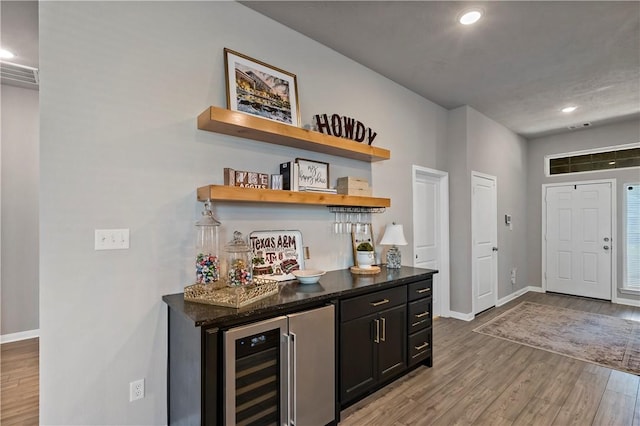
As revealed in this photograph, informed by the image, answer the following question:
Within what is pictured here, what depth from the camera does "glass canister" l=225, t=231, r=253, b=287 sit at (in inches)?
78.1

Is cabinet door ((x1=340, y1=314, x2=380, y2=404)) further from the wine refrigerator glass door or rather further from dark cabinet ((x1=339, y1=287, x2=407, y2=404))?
the wine refrigerator glass door

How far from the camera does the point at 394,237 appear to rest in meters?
3.17

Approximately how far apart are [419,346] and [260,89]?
8.40 feet

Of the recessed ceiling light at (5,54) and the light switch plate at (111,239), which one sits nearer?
the light switch plate at (111,239)

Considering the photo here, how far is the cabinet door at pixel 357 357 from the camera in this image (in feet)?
7.14

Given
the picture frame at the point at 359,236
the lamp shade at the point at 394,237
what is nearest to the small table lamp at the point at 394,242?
the lamp shade at the point at 394,237

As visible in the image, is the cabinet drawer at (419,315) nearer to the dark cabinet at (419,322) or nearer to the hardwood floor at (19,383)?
the dark cabinet at (419,322)

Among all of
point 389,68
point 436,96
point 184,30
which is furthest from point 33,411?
point 436,96

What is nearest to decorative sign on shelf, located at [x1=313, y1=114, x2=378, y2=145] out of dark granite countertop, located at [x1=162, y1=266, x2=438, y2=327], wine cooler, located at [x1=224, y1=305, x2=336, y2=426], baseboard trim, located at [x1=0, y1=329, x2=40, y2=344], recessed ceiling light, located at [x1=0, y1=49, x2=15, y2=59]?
dark granite countertop, located at [x1=162, y1=266, x2=438, y2=327]

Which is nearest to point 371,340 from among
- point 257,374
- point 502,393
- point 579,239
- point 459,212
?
point 257,374

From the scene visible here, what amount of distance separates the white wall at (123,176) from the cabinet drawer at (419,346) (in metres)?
1.61

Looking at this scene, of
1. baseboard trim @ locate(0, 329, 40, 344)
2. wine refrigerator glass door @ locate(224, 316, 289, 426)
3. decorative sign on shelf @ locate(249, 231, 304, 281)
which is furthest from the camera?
baseboard trim @ locate(0, 329, 40, 344)

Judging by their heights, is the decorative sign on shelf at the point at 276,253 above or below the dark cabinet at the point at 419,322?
above

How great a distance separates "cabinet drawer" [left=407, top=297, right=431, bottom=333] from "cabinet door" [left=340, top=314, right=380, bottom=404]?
496 mm
